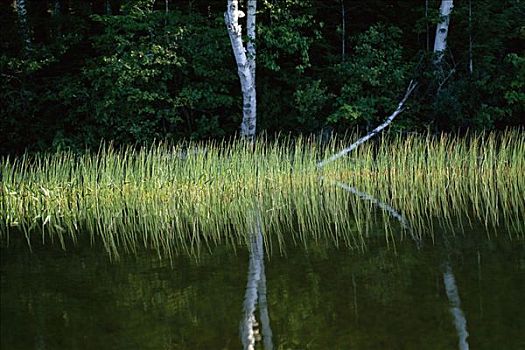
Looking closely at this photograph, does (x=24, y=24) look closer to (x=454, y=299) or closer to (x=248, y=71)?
(x=248, y=71)

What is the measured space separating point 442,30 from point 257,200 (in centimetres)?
618

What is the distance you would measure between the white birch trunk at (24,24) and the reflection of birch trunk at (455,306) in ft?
30.6

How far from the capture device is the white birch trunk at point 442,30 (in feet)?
39.7

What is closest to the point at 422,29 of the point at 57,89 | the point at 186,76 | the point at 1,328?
the point at 186,76

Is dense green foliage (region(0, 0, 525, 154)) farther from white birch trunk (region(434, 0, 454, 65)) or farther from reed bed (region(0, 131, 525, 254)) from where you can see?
reed bed (region(0, 131, 525, 254))

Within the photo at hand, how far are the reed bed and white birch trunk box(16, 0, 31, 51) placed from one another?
4116 mm

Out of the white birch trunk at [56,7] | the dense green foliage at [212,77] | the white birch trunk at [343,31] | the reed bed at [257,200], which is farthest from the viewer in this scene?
the white birch trunk at [343,31]

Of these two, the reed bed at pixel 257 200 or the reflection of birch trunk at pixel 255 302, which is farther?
the reed bed at pixel 257 200

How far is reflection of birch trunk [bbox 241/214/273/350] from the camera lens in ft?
11.0

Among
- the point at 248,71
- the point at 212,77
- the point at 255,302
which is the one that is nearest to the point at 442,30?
the point at 248,71

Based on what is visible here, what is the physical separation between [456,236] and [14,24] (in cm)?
913

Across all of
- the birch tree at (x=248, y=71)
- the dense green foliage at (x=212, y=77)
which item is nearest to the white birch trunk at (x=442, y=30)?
the dense green foliage at (x=212, y=77)

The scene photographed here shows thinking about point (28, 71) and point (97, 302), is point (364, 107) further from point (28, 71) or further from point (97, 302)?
point (97, 302)

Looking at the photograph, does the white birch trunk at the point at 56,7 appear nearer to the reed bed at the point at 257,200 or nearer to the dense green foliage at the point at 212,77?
the dense green foliage at the point at 212,77
